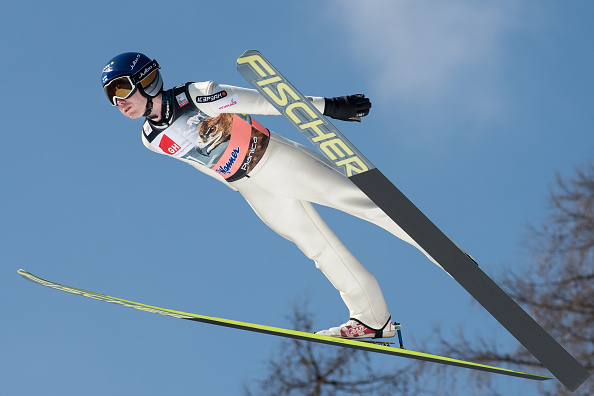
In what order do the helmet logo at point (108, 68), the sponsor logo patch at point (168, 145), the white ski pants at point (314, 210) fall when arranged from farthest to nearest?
the white ski pants at point (314, 210) < the sponsor logo patch at point (168, 145) < the helmet logo at point (108, 68)

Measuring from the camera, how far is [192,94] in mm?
4582

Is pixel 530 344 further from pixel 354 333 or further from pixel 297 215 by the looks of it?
pixel 297 215

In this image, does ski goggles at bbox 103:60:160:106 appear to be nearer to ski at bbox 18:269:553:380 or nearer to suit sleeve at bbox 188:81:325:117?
suit sleeve at bbox 188:81:325:117

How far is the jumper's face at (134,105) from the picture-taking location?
4543 mm

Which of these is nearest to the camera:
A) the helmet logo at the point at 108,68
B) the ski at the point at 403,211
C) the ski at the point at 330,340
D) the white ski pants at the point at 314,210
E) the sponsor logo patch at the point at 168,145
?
the ski at the point at 403,211

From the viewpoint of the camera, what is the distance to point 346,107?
4465 millimetres

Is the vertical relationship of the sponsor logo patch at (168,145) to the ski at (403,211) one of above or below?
above

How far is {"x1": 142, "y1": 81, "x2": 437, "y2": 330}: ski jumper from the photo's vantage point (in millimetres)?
4586

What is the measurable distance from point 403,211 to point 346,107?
2.34ft

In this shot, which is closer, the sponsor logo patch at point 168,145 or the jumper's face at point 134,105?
the jumper's face at point 134,105

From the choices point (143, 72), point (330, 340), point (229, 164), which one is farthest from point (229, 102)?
point (330, 340)

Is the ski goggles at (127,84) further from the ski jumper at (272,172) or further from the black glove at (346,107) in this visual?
the black glove at (346,107)

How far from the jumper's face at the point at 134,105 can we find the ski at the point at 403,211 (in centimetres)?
79

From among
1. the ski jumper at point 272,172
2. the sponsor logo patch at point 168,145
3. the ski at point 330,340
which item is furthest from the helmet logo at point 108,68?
the ski at point 330,340
